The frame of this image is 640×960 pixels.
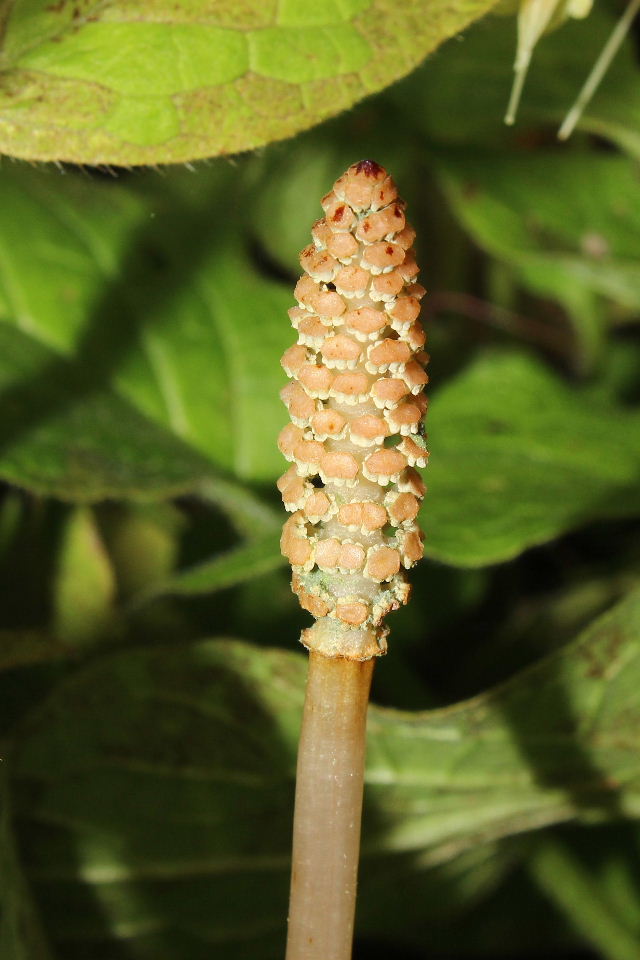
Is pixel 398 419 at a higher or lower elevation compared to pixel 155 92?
lower

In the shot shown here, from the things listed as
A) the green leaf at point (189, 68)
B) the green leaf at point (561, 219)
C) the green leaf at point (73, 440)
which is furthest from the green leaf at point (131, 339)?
the green leaf at point (189, 68)

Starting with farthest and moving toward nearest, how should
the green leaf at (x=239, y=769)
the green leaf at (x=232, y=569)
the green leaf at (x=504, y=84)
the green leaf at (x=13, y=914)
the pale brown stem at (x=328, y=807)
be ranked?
the green leaf at (x=504, y=84), the green leaf at (x=232, y=569), the green leaf at (x=239, y=769), the green leaf at (x=13, y=914), the pale brown stem at (x=328, y=807)

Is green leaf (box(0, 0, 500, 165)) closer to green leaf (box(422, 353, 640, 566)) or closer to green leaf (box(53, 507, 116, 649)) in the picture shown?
green leaf (box(422, 353, 640, 566))

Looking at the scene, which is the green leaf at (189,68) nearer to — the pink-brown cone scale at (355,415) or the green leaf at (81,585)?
the pink-brown cone scale at (355,415)

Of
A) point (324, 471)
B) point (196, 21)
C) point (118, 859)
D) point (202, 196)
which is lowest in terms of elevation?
point (118, 859)

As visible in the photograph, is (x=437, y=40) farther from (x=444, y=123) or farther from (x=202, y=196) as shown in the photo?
(x=202, y=196)

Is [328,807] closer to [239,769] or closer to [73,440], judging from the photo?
[239,769]

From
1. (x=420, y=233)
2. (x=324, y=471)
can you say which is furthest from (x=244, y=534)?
(x=324, y=471)

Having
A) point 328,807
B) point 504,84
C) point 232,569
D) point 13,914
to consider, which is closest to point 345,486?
point 328,807
